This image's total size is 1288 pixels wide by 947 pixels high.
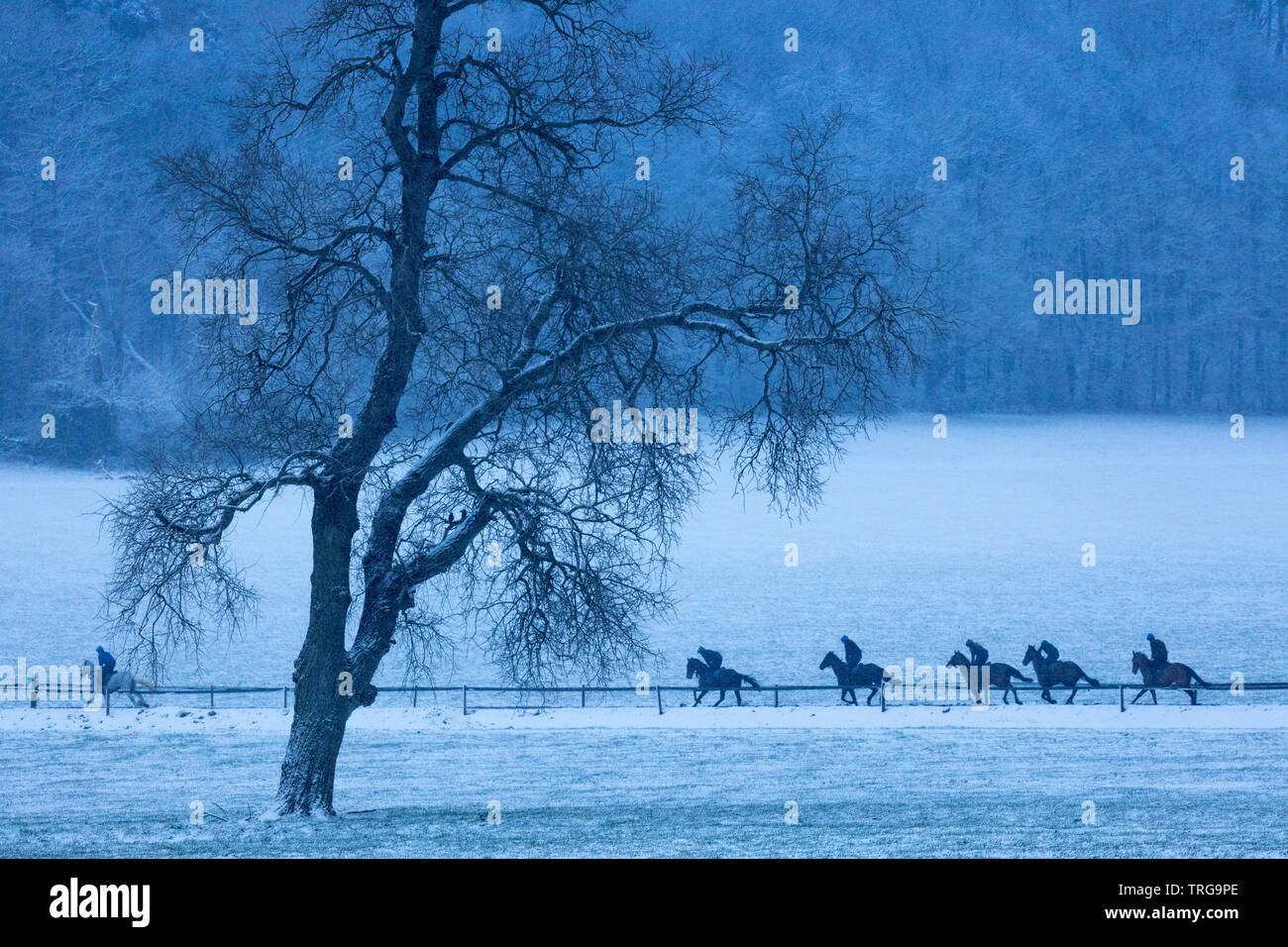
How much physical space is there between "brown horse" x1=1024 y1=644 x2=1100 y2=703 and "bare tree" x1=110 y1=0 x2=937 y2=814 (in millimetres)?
9294

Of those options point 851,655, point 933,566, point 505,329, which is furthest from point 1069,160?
point 505,329

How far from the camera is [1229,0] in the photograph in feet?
166

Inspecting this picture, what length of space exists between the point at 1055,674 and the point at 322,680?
40.3ft

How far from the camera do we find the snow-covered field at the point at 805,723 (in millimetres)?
9891

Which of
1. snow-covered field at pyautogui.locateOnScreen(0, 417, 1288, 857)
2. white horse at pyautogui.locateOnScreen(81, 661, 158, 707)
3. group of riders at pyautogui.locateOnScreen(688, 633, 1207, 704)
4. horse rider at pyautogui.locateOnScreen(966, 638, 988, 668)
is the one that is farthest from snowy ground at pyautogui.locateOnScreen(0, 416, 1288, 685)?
horse rider at pyautogui.locateOnScreen(966, 638, 988, 668)

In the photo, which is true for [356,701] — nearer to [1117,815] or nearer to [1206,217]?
[1117,815]

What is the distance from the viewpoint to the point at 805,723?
59.1 feet

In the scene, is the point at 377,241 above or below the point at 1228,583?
above

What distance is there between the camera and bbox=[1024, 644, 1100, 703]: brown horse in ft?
62.0

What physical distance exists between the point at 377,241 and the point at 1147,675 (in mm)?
13067

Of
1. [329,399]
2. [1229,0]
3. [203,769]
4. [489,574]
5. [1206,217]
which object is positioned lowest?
[203,769]
